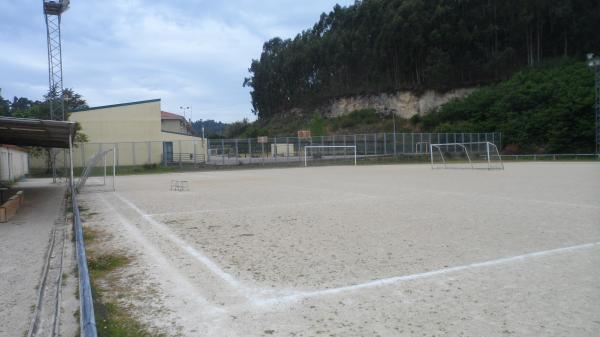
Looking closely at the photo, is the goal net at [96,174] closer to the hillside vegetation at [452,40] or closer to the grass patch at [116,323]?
the grass patch at [116,323]

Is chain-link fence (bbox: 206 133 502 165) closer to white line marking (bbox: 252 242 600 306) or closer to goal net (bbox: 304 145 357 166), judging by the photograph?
goal net (bbox: 304 145 357 166)

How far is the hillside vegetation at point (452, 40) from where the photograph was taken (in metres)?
57.2

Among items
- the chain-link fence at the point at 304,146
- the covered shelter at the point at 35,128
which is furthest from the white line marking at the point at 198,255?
the chain-link fence at the point at 304,146

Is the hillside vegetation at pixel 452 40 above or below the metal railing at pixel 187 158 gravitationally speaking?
above

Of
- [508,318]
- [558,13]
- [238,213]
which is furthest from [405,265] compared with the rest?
[558,13]

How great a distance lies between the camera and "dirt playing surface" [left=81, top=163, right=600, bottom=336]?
3.82 metres

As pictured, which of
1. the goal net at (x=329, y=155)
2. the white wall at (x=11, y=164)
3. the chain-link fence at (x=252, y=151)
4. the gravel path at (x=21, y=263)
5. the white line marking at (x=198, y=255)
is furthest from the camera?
the goal net at (x=329, y=155)

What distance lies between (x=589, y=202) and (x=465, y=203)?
9.87ft

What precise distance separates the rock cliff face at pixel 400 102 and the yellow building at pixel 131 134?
1371 inches

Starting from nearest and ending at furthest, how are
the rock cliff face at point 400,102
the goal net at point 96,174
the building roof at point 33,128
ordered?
the building roof at point 33,128 < the goal net at point 96,174 < the rock cliff face at point 400,102

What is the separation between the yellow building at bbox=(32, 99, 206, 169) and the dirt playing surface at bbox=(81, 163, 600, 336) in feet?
103

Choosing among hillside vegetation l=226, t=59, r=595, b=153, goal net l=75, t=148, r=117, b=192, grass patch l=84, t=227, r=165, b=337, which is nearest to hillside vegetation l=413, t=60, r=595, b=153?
hillside vegetation l=226, t=59, r=595, b=153

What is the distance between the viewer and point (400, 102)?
66.9 meters

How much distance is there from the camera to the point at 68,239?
7.99 metres
